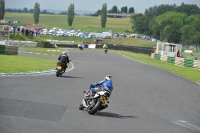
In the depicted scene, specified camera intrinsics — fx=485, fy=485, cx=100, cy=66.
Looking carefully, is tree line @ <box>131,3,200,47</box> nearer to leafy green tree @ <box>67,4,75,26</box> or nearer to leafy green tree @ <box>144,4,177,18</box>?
leafy green tree @ <box>144,4,177,18</box>

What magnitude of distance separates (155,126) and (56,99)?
465 cm

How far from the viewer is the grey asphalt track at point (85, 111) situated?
41.7 feet

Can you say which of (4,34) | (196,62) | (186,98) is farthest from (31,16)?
(186,98)

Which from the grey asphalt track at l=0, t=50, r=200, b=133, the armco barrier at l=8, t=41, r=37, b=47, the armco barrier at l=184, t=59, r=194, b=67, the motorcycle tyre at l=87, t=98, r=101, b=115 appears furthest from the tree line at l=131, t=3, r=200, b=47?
the motorcycle tyre at l=87, t=98, r=101, b=115

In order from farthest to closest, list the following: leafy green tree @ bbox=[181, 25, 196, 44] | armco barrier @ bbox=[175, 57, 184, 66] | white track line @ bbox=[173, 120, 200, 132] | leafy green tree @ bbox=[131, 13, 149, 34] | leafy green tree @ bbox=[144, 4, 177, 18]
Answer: leafy green tree @ bbox=[144, 4, 177, 18] < leafy green tree @ bbox=[131, 13, 149, 34] < leafy green tree @ bbox=[181, 25, 196, 44] < armco barrier @ bbox=[175, 57, 184, 66] < white track line @ bbox=[173, 120, 200, 132]

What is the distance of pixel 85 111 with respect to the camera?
15727 millimetres

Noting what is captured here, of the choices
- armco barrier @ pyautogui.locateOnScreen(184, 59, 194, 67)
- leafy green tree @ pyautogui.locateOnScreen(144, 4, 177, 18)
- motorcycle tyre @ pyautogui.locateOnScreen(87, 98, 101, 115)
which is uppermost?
leafy green tree @ pyautogui.locateOnScreen(144, 4, 177, 18)

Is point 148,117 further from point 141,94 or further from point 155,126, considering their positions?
Result: point 141,94

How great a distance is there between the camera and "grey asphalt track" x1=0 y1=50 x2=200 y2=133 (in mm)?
12703

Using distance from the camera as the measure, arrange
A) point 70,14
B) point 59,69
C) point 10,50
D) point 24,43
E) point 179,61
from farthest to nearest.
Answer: point 70,14 → point 24,43 → point 179,61 → point 10,50 → point 59,69

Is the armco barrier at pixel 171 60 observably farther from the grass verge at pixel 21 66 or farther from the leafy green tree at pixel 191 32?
the leafy green tree at pixel 191 32

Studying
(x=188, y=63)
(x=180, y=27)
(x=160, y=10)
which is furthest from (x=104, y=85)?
(x=160, y=10)

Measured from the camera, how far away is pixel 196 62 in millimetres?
47062

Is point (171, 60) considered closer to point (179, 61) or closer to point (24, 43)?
point (179, 61)
